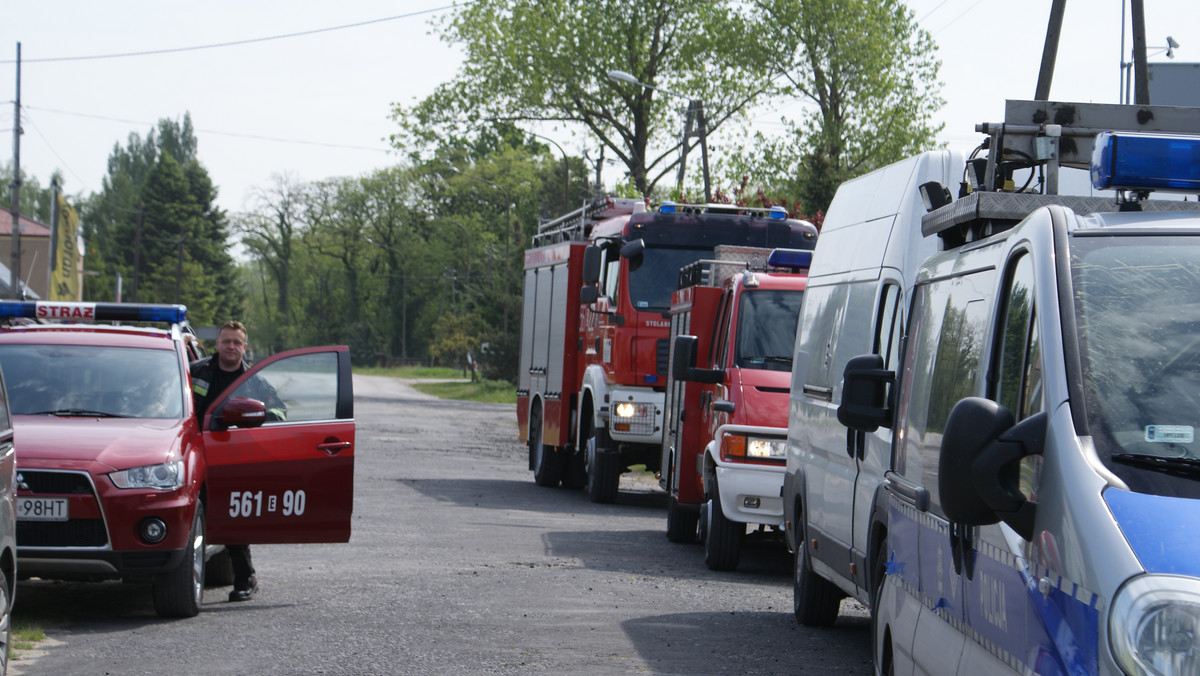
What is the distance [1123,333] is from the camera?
3842mm

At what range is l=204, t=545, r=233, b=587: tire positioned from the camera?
1091 cm

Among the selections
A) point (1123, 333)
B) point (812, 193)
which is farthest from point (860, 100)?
point (1123, 333)

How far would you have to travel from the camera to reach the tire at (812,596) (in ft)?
30.4

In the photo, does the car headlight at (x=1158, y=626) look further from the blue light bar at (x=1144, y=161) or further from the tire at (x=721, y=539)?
the tire at (x=721, y=539)

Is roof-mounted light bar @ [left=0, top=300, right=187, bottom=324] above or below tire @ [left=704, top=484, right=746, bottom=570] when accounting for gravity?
above

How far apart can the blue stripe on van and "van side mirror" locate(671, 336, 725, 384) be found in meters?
9.13

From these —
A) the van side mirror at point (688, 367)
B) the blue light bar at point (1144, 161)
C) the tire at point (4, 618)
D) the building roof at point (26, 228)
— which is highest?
the building roof at point (26, 228)

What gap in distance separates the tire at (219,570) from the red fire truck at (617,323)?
6877mm

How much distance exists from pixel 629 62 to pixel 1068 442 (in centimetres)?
4326

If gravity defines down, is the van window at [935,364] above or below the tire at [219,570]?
above

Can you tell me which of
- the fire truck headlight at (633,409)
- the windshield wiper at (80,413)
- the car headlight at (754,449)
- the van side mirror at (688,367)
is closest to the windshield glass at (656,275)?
the fire truck headlight at (633,409)

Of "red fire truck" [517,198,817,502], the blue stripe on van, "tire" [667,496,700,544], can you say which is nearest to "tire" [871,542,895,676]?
the blue stripe on van

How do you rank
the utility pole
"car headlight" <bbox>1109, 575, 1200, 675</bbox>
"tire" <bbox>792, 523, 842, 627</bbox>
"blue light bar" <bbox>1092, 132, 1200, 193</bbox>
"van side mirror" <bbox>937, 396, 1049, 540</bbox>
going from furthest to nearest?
the utility pole
"tire" <bbox>792, 523, 842, 627</bbox>
"blue light bar" <bbox>1092, 132, 1200, 193</bbox>
"van side mirror" <bbox>937, 396, 1049, 540</bbox>
"car headlight" <bbox>1109, 575, 1200, 675</bbox>

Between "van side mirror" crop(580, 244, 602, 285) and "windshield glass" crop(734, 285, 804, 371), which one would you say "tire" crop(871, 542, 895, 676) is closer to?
"windshield glass" crop(734, 285, 804, 371)
